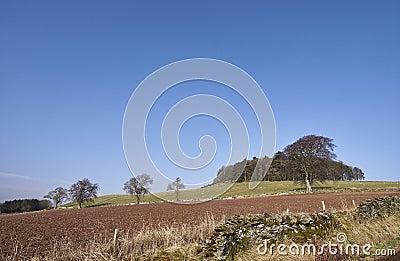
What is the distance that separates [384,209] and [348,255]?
6748 mm

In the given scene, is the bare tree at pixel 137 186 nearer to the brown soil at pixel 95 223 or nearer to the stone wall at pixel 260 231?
the brown soil at pixel 95 223

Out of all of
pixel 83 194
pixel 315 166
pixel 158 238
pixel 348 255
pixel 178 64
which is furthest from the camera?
pixel 83 194

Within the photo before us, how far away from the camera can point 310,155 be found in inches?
1907

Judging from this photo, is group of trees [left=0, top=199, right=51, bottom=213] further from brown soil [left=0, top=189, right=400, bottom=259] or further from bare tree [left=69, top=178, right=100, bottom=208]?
brown soil [left=0, top=189, right=400, bottom=259]

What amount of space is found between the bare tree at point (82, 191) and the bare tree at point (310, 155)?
51.2 meters

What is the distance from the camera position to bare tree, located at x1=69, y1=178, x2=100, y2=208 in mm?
73000

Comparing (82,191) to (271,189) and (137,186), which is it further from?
(271,189)

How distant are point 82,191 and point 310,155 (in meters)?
56.4

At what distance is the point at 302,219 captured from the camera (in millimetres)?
8930

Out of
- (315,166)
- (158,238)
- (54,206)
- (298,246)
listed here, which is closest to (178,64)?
(158,238)

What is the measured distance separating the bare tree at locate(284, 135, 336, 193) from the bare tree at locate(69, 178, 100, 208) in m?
51.2

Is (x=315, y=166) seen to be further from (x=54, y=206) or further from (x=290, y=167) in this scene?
(x=54, y=206)

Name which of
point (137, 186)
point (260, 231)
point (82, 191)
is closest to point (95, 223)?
point (260, 231)

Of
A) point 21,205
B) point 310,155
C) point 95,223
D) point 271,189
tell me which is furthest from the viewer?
point 21,205
